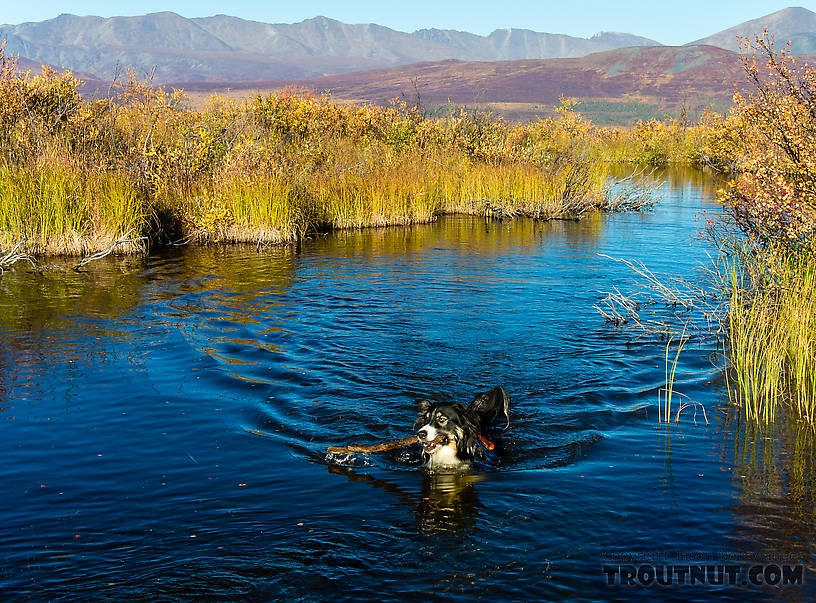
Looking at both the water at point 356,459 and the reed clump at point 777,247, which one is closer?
the water at point 356,459

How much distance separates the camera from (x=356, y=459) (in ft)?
21.6

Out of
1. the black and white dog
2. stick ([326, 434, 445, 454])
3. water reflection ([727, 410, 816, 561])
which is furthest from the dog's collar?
water reflection ([727, 410, 816, 561])

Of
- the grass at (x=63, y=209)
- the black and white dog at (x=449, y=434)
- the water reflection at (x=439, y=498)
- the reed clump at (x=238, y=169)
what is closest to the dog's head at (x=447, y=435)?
the black and white dog at (x=449, y=434)

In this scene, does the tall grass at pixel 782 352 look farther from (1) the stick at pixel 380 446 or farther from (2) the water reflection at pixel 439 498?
(1) the stick at pixel 380 446

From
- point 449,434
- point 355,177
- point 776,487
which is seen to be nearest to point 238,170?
point 355,177

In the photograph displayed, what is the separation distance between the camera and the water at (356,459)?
4789mm

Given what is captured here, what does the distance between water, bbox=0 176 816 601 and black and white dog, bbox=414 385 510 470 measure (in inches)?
8.2

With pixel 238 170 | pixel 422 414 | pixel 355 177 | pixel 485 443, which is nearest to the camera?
pixel 485 443

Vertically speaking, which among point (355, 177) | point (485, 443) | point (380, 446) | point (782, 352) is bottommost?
point (485, 443)

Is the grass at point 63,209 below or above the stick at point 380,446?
above

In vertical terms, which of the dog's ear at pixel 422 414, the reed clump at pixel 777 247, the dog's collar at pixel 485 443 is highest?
the reed clump at pixel 777 247

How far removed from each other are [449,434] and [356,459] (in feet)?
3.17

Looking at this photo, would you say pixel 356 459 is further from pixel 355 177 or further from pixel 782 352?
pixel 355 177

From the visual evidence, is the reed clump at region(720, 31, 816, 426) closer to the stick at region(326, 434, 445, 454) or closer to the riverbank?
the stick at region(326, 434, 445, 454)
